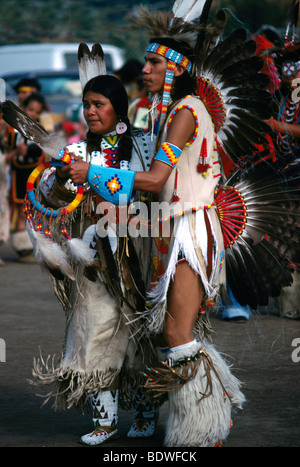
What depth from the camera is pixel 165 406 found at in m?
4.40

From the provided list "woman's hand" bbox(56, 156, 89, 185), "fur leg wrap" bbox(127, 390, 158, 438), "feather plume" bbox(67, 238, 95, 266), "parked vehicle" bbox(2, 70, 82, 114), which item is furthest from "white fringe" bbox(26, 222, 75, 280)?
"parked vehicle" bbox(2, 70, 82, 114)

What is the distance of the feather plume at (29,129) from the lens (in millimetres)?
3320

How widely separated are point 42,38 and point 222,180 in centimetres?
1593

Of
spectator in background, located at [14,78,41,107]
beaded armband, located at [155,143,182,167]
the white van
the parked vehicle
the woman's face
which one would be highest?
the white van

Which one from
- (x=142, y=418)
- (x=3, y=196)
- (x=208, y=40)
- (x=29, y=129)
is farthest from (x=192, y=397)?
(x=3, y=196)

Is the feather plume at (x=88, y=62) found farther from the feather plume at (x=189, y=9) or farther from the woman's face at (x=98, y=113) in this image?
the feather plume at (x=189, y=9)

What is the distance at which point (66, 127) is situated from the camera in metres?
13.0

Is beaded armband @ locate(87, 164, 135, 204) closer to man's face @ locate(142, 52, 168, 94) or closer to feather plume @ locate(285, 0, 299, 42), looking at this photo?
man's face @ locate(142, 52, 168, 94)

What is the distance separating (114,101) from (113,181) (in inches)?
21.0

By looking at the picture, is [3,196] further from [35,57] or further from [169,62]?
[35,57]

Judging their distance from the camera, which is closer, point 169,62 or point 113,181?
point 113,181

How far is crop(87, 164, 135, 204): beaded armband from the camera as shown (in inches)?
130

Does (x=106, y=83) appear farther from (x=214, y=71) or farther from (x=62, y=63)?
(x=62, y=63)

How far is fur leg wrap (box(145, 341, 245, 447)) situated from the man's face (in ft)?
3.69
